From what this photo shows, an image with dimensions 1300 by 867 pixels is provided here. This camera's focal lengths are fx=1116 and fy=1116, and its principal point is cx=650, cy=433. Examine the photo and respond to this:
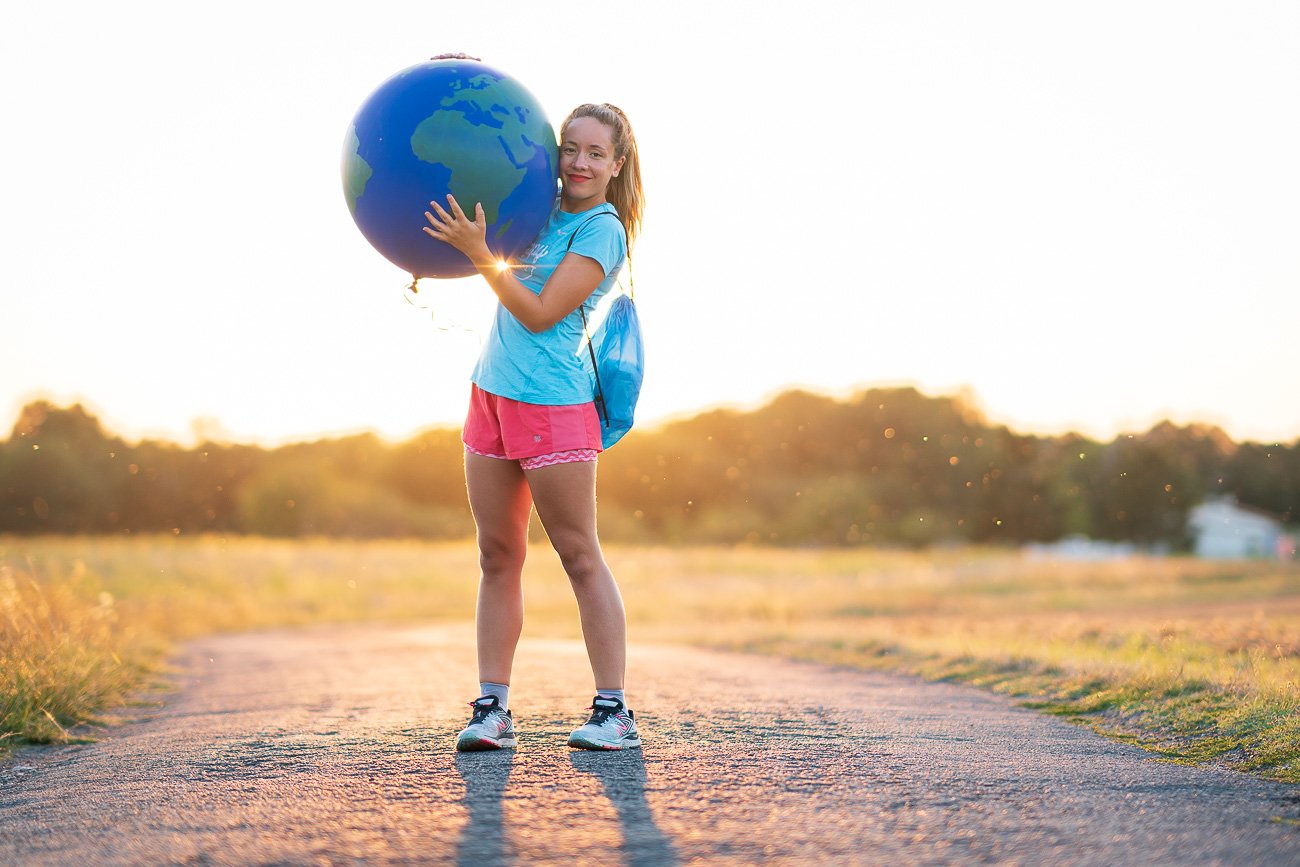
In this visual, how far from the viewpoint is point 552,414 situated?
3.50 metres

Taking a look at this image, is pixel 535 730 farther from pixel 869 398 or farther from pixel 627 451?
pixel 869 398

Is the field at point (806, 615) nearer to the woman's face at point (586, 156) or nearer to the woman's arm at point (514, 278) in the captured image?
the woman's arm at point (514, 278)

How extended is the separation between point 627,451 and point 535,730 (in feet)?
175

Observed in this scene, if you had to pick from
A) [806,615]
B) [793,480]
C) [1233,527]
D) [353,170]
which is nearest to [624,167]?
[353,170]

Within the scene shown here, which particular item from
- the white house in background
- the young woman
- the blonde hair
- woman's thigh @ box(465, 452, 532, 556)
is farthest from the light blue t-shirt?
the white house in background

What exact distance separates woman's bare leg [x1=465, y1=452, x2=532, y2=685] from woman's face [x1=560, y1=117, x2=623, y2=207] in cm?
94

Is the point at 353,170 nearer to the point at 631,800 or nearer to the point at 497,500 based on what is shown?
the point at 497,500

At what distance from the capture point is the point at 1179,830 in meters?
2.41

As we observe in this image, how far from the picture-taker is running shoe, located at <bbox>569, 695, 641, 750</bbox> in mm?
3389

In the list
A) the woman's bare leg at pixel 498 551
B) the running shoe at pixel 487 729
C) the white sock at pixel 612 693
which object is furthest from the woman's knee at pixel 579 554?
the running shoe at pixel 487 729

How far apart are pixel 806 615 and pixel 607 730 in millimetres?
14864

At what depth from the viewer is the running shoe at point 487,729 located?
3396 mm

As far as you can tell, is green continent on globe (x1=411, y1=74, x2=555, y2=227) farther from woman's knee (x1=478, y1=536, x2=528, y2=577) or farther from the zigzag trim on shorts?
woman's knee (x1=478, y1=536, x2=528, y2=577)

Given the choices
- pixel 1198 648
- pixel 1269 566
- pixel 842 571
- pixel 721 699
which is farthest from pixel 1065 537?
pixel 721 699
